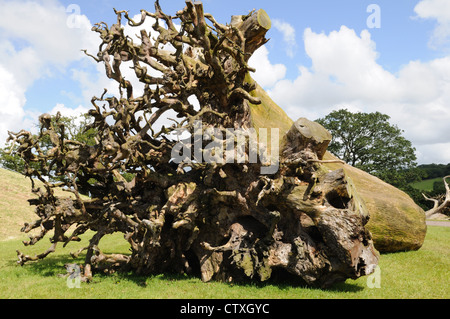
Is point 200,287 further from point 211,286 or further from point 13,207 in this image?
point 13,207

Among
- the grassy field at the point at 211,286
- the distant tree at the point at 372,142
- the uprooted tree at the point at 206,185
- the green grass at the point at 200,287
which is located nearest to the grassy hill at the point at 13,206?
the grassy field at the point at 211,286

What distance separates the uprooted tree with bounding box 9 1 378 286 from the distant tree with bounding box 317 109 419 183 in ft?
121

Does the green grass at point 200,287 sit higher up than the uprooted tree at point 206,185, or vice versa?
the uprooted tree at point 206,185

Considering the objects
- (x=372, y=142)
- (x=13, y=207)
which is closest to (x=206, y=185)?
(x=13, y=207)

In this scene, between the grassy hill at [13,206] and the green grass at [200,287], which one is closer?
the green grass at [200,287]

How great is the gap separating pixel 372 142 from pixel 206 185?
40.3 metres

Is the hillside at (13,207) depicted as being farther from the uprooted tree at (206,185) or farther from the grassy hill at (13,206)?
the uprooted tree at (206,185)

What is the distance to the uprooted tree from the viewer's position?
6.92m

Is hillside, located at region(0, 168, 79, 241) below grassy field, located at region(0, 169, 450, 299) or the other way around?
the other way around

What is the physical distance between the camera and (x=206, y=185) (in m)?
8.36

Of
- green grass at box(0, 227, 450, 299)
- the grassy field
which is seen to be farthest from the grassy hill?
green grass at box(0, 227, 450, 299)

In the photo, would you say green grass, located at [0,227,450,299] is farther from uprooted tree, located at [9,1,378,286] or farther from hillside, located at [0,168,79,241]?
hillside, located at [0,168,79,241]

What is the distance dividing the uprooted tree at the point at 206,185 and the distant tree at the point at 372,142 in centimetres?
3679

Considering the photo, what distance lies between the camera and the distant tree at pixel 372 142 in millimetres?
A: 41688
